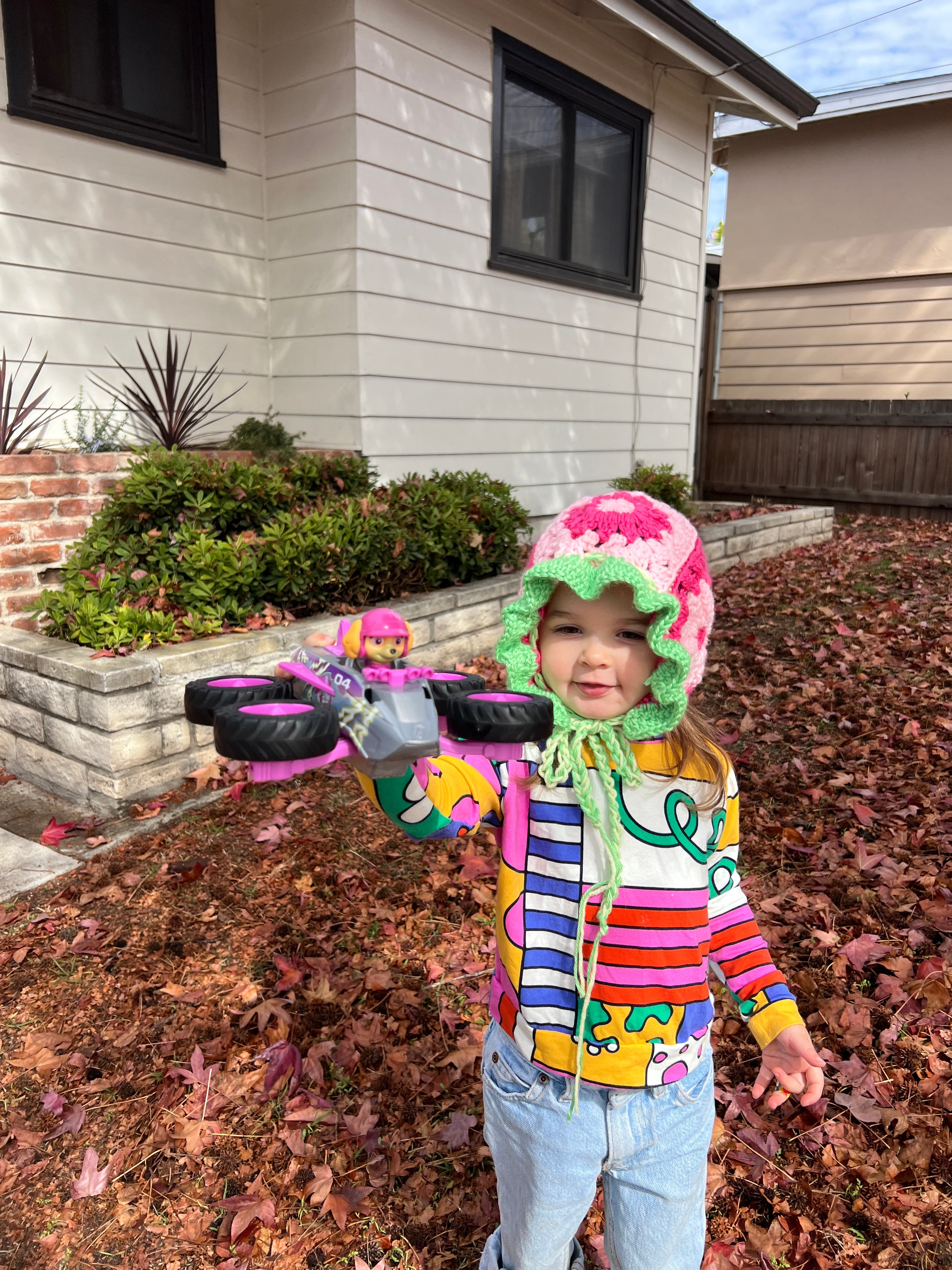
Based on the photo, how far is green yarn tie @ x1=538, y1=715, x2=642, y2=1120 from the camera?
1420 millimetres

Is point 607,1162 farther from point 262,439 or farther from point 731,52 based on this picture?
point 731,52

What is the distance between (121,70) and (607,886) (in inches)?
242

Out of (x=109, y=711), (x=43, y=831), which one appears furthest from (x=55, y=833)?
(x=109, y=711)

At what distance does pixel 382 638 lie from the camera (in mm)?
1168

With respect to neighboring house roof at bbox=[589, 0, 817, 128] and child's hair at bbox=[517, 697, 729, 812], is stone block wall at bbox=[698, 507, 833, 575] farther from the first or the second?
child's hair at bbox=[517, 697, 729, 812]

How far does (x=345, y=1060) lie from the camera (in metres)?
2.68

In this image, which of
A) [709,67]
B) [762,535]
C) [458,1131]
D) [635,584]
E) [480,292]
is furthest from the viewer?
[762,535]

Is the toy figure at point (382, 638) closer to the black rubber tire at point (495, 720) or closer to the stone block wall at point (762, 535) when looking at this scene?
the black rubber tire at point (495, 720)

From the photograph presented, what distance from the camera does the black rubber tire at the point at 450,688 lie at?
1.18 meters

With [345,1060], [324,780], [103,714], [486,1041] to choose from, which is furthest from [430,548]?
[486,1041]

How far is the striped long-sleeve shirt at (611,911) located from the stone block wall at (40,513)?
12.8 ft

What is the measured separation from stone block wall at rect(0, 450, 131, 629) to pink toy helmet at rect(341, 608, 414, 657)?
400 cm

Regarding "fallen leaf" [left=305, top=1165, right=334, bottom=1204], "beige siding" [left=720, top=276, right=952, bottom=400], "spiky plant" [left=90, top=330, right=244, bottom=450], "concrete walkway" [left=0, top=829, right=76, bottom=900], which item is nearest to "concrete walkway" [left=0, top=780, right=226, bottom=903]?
"concrete walkway" [left=0, top=829, right=76, bottom=900]

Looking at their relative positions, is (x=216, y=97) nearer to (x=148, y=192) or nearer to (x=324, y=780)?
(x=148, y=192)
